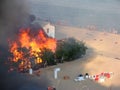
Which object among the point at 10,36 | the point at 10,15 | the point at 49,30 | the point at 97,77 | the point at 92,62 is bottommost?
the point at 97,77

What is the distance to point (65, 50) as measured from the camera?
1011 inches

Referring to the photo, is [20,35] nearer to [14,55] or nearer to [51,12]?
[14,55]

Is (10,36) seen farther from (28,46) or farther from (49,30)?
(49,30)

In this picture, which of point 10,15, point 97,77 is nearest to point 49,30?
point 97,77

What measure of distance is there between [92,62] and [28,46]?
5.03 meters

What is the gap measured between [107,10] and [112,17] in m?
4.11

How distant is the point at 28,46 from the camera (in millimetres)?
24750

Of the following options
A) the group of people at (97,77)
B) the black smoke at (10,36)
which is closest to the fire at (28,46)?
the black smoke at (10,36)

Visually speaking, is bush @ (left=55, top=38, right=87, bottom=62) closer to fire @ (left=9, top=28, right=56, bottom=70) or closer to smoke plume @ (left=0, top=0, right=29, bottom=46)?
fire @ (left=9, top=28, right=56, bottom=70)

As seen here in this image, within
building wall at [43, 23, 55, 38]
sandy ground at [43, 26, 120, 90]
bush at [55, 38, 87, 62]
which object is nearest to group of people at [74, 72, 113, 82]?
sandy ground at [43, 26, 120, 90]

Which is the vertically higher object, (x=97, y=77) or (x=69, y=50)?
(x=69, y=50)

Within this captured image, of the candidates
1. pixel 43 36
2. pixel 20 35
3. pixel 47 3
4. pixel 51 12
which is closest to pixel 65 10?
pixel 51 12

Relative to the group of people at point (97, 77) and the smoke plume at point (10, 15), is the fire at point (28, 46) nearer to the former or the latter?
the smoke plume at point (10, 15)

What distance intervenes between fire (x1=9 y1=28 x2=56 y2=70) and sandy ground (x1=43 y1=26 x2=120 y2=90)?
137cm
